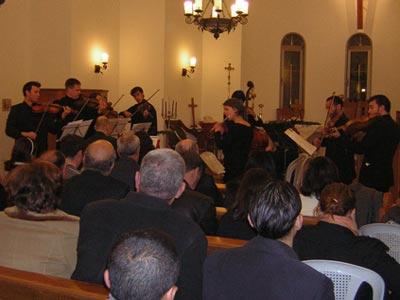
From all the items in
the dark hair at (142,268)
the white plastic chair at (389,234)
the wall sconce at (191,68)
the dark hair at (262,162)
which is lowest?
the white plastic chair at (389,234)

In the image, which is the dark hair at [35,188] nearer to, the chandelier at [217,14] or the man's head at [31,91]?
the man's head at [31,91]

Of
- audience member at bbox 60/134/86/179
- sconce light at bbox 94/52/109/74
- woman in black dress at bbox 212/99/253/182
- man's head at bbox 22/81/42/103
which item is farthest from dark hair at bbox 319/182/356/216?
sconce light at bbox 94/52/109/74

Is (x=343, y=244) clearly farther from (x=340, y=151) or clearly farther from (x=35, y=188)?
(x=340, y=151)

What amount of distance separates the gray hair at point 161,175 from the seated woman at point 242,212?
25.2 inches

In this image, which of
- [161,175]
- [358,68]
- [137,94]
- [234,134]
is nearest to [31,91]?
[137,94]

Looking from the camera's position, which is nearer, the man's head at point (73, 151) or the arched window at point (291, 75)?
the man's head at point (73, 151)

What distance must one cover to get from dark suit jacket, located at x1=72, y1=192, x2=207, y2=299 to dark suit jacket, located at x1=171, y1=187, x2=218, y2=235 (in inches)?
35.0

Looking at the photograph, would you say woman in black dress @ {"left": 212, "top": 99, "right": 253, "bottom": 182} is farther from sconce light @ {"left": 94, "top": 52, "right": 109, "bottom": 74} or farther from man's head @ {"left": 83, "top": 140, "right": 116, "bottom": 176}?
sconce light @ {"left": 94, "top": 52, "right": 109, "bottom": 74}

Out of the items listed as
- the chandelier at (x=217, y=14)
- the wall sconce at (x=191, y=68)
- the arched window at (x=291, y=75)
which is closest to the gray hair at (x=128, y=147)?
the chandelier at (x=217, y=14)

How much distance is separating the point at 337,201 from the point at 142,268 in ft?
5.27

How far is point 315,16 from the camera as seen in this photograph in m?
14.1

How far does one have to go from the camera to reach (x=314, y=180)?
12.4ft

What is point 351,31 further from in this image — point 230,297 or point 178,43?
point 230,297

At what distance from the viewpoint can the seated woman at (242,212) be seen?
3.26 metres
